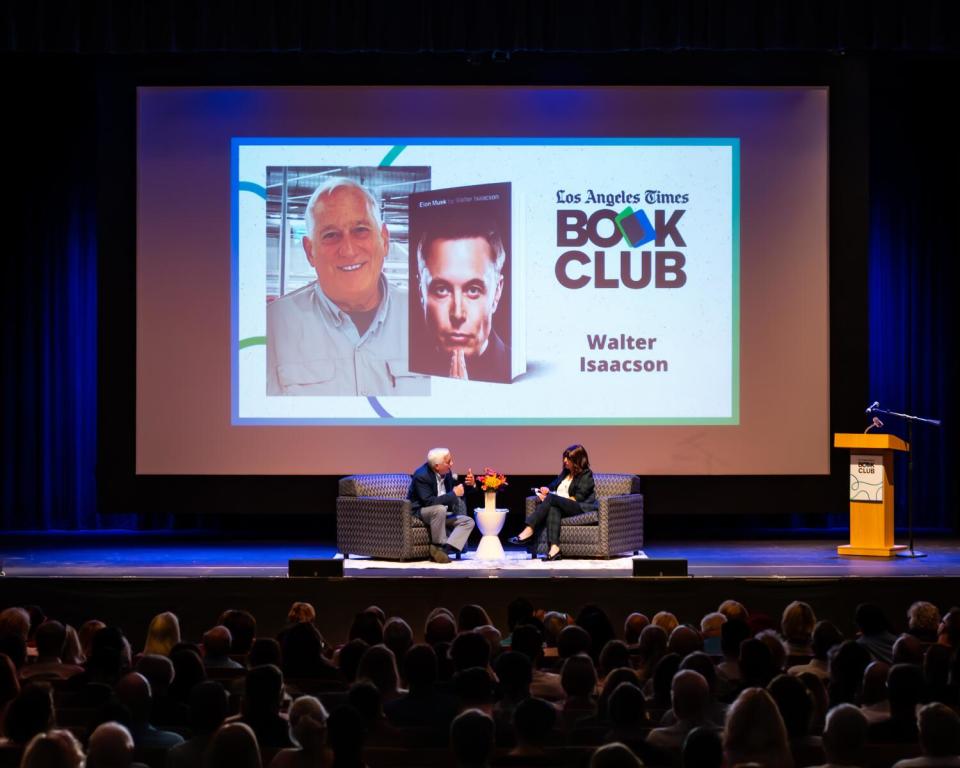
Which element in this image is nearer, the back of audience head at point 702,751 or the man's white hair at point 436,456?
the back of audience head at point 702,751

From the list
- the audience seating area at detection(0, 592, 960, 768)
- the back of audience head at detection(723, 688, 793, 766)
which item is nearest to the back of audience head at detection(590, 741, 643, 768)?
the audience seating area at detection(0, 592, 960, 768)

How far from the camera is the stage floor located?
7.76 metres

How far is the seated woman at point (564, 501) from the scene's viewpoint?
8688mm

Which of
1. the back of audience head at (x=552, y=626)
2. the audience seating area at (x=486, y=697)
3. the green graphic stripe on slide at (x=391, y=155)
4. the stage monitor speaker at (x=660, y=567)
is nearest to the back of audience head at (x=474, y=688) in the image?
the audience seating area at (x=486, y=697)

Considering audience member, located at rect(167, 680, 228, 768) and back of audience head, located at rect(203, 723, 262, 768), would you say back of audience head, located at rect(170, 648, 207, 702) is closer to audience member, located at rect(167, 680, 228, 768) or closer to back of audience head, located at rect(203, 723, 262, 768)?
audience member, located at rect(167, 680, 228, 768)

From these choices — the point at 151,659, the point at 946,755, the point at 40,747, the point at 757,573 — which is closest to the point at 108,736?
the point at 40,747

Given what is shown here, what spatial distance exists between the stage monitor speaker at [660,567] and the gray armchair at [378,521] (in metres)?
2.16

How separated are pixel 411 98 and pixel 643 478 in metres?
3.31

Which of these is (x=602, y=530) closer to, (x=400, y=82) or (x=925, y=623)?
(x=925, y=623)

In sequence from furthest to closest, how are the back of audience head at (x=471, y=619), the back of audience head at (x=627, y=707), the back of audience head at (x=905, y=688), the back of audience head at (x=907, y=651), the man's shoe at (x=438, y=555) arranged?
the man's shoe at (x=438, y=555) → the back of audience head at (x=471, y=619) → the back of audience head at (x=907, y=651) → the back of audience head at (x=905, y=688) → the back of audience head at (x=627, y=707)

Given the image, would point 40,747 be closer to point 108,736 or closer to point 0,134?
point 108,736

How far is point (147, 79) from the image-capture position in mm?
9609

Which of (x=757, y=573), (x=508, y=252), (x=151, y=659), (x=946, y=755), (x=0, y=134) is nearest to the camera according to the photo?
(x=946, y=755)

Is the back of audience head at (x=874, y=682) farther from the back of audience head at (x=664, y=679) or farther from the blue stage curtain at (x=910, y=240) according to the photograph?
the blue stage curtain at (x=910, y=240)
